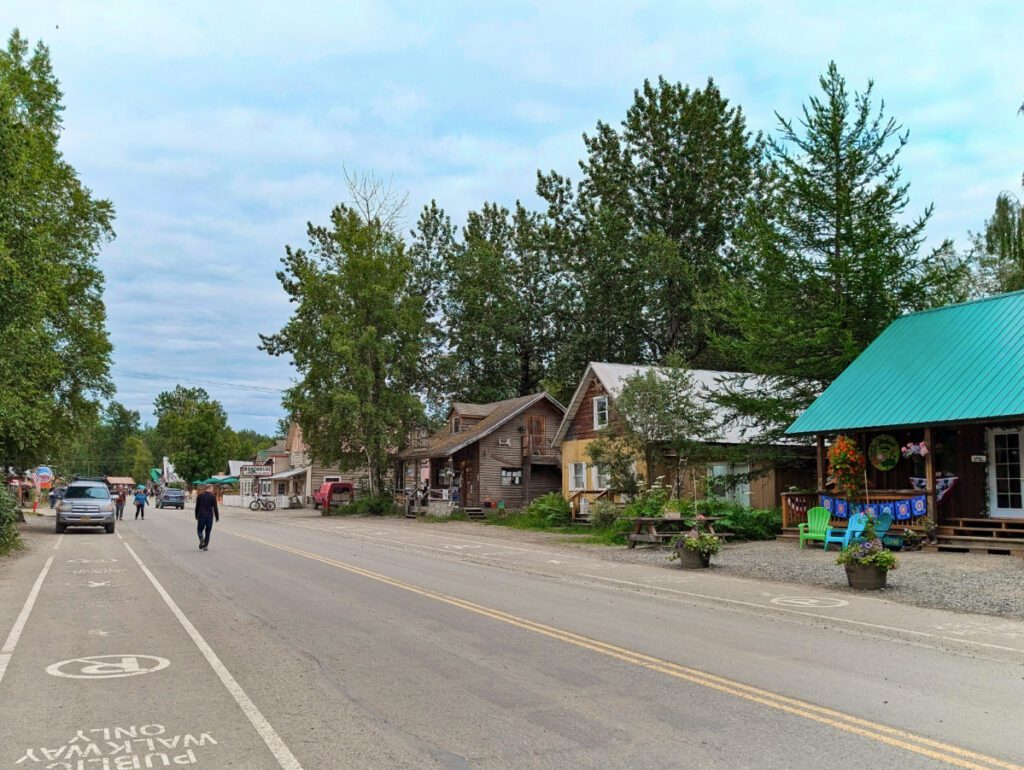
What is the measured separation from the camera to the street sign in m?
82.9

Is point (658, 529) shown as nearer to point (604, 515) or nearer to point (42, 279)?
point (604, 515)

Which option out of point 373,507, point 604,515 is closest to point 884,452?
point 604,515

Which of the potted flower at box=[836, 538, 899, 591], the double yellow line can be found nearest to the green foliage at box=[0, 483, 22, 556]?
the double yellow line

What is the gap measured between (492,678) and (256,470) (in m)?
81.8

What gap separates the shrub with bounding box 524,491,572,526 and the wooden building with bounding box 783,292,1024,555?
39.7 ft

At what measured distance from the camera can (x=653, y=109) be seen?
173 feet

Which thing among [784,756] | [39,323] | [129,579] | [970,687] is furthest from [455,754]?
[39,323]

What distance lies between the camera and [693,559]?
60.7 ft

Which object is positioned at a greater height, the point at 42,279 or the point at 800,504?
the point at 42,279

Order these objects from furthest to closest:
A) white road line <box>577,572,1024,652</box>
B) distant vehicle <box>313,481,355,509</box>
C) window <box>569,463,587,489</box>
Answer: distant vehicle <box>313,481,355,509</box> < window <box>569,463,587,489</box> < white road line <box>577,572,1024,652</box>

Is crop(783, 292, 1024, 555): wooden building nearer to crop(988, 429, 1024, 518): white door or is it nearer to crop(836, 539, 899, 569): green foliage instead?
crop(988, 429, 1024, 518): white door

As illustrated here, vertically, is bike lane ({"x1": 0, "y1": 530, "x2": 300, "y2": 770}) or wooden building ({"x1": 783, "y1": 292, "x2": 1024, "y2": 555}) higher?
wooden building ({"x1": 783, "y1": 292, "x2": 1024, "y2": 555})

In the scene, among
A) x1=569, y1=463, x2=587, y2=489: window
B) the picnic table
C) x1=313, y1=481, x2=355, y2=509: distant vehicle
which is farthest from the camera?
x1=313, y1=481, x2=355, y2=509: distant vehicle

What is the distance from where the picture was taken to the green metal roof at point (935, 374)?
1981 cm
